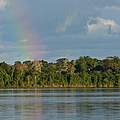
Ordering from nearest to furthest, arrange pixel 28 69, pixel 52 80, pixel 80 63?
pixel 52 80 < pixel 28 69 < pixel 80 63

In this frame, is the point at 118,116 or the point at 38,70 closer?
the point at 118,116

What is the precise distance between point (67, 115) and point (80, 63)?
14653cm

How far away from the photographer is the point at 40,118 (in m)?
45.0

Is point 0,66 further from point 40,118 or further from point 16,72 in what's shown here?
point 40,118

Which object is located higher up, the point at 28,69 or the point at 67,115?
the point at 28,69

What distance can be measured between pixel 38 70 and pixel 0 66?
46.3ft

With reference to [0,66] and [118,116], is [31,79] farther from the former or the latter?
[118,116]

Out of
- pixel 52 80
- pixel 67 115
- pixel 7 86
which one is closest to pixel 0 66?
pixel 7 86

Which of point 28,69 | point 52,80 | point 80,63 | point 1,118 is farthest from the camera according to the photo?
point 80,63

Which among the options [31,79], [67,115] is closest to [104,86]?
[31,79]

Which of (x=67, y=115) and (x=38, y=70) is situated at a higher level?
(x=38, y=70)

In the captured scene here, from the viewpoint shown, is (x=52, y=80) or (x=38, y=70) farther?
(x=38, y=70)

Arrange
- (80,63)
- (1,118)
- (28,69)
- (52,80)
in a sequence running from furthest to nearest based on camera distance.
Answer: (80,63) < (28,69) < (52,80) < (1,118)

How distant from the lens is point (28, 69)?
17750cm
